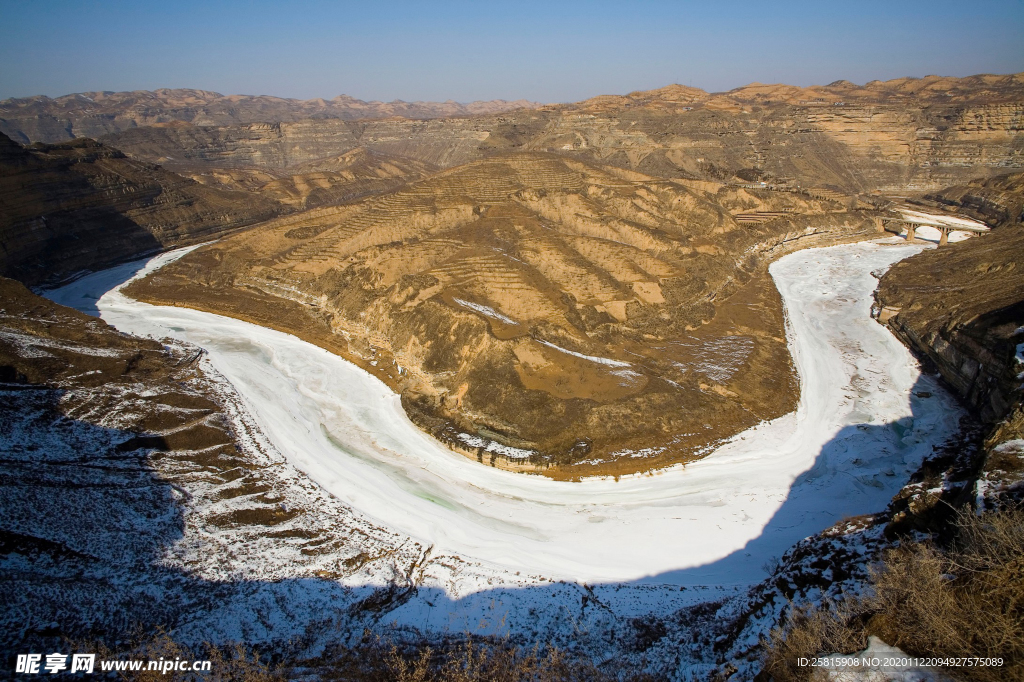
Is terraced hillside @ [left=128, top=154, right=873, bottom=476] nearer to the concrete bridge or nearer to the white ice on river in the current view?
the white ice on river

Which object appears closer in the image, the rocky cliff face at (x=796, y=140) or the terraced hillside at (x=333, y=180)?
the rocky cliff face at (x=796, y=140)

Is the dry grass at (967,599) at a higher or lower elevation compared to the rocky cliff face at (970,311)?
lower

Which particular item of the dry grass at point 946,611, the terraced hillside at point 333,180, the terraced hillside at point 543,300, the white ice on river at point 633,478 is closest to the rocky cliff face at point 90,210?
the terraced hillside at point 333,180

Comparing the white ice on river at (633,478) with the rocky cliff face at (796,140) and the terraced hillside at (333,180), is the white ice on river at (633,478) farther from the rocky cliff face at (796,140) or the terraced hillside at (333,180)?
the terraced hillside at (333,180)

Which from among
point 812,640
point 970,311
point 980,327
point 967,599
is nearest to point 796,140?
point 970,311

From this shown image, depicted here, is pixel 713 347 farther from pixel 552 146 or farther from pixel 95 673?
pixel 552 146

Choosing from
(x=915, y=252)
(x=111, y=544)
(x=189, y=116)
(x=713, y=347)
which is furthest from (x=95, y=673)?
(x=189, y=116)
